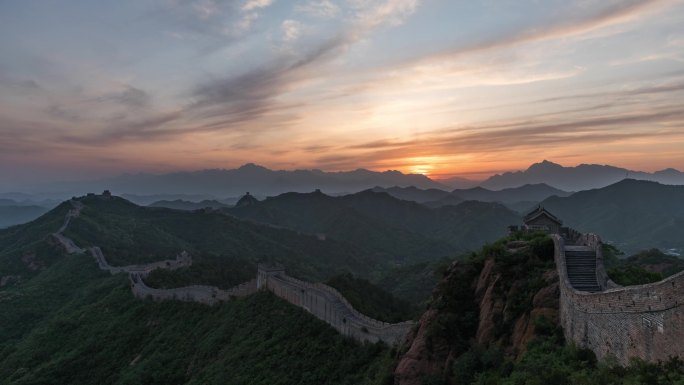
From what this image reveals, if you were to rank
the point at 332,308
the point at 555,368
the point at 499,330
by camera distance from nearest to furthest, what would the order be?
1. the point at 555,368
2. the point at 499,330
3. the point at 332,308

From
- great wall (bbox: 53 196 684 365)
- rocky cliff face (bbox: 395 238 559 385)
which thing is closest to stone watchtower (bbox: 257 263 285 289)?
great wall (bbox: 53 196 684 365)

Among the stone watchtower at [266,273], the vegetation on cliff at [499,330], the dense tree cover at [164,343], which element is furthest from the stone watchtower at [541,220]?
the stone watchtower at [266,273]

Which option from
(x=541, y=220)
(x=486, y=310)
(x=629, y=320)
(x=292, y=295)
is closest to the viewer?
(x=629, y=320)

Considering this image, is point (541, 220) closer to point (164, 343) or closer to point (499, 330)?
point (499, 330)

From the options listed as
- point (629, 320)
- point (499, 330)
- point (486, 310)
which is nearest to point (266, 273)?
point (486, 310)

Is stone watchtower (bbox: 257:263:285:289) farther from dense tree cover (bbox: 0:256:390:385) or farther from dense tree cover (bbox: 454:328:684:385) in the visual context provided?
dense tree cover (bbox: 454:328:684:385)

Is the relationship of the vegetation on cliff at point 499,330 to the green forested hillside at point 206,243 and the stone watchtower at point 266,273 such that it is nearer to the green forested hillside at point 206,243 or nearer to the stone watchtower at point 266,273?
the stone watchtower at point 266,273
